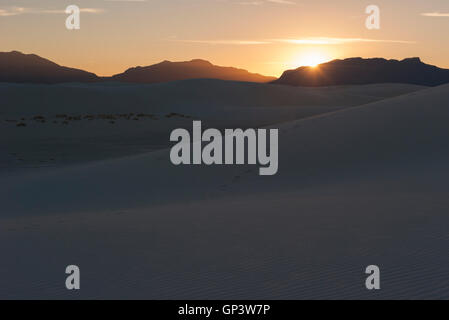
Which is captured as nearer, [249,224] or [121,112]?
[249,224]

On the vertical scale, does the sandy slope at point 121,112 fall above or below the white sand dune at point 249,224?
above

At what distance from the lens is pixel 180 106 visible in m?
60.9

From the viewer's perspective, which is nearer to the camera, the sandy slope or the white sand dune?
the white sand dune

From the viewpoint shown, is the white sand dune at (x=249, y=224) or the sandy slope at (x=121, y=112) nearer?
the white sand dune at (x=249, y=224)

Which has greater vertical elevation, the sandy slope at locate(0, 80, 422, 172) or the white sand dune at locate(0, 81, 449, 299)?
the sandy slope at locate(0, 80, 422, 172)

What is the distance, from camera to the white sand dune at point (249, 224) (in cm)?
591

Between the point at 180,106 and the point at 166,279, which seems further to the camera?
the point at 180,106

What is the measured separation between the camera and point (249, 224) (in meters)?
8.73

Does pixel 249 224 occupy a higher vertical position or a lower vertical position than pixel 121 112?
lower

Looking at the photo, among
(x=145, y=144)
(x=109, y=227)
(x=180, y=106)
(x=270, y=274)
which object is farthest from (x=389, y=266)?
(x=180, y=106)

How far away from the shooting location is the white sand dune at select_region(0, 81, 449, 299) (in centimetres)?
591

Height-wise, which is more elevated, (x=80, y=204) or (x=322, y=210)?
(x=80, y=204)

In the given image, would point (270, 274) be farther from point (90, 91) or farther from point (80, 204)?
point (90, 91)
